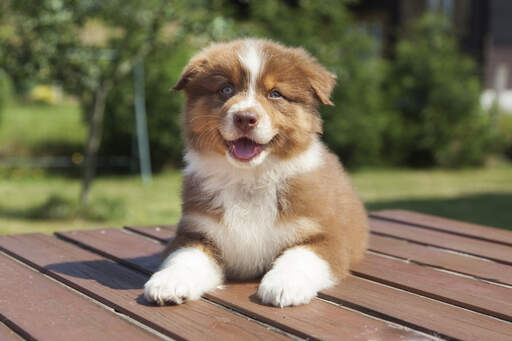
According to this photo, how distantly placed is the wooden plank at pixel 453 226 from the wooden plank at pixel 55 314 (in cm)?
272

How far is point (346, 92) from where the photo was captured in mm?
12875

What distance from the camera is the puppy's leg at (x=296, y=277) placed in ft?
8.44

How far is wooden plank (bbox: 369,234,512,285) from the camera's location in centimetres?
318

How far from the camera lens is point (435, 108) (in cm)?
1388

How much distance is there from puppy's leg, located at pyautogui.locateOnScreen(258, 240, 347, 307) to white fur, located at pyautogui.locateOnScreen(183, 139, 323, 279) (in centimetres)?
11

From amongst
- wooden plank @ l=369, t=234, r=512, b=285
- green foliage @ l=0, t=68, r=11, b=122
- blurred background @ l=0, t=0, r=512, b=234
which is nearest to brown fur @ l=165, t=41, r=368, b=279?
wooden plank @ l=369, t=234, r=512, b=285

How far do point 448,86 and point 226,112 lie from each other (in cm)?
1195

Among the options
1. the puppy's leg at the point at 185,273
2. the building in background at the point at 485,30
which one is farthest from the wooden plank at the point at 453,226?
the building in background at the point at 485,30

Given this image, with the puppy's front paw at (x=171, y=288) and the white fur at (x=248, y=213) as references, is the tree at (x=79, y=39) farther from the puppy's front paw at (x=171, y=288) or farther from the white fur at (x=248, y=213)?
the puppy's front paw at (x=171, y=288)

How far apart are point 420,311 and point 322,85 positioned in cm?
124

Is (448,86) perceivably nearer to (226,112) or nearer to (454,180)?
(454,180)

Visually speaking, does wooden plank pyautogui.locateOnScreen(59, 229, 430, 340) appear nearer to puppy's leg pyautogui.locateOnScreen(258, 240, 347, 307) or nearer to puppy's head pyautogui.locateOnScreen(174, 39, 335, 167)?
puppy's leg pyautogui.locateOnScreen(258, 240, 347, 307)

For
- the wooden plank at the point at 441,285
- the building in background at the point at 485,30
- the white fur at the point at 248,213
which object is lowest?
the wooden plank at the point at 441,285

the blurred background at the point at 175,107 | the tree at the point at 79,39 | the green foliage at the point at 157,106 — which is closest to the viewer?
the tree at the point at 79,39
